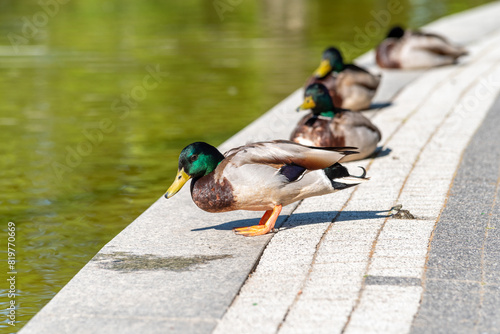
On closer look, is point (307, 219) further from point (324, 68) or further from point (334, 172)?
point (324, 68)

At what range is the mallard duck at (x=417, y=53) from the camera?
1135cm

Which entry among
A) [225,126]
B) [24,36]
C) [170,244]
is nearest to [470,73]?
[225,126]

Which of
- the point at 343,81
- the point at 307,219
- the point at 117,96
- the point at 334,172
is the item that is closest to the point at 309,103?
the point at 307,219

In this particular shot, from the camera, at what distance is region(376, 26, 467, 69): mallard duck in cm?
1135

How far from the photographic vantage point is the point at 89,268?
4285 millimetres

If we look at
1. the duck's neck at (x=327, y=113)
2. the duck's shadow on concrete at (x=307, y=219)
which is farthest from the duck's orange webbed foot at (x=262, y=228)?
the duck's neck at (x=327, y=113)

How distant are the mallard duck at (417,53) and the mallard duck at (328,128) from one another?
4863 millimetres

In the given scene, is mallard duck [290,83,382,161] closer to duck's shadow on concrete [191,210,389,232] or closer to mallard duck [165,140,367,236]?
duck's shadow on concrete [191,210,389,232]

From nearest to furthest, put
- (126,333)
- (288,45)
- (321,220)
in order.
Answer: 1. (126,333)
2. (321,220)
3. (288,45)

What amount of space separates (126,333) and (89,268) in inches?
35.5

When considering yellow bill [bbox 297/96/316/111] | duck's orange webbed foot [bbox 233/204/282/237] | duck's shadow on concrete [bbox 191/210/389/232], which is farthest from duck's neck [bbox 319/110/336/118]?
duck's orange webbed foot [bbox 233/204/282/237]

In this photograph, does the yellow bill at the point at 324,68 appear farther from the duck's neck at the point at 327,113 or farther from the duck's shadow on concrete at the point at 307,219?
the duck's shadow on concrete at the point at 307,219

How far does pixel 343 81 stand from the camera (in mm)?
8648

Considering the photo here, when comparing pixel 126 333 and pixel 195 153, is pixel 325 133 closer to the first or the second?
pixel 195 153
